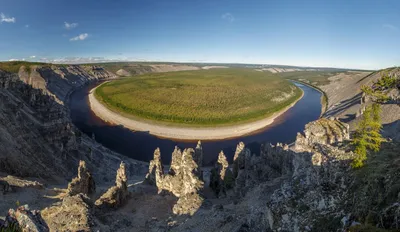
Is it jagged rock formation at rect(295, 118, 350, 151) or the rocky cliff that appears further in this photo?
jagged rock formation at rect(295, 118, 350, 151)

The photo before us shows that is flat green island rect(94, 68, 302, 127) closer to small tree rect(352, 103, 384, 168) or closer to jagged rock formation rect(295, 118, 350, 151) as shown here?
jagged rock formation rect(295, 118, 350, 151)

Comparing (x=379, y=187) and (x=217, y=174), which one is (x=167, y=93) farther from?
(x=379, y=187)

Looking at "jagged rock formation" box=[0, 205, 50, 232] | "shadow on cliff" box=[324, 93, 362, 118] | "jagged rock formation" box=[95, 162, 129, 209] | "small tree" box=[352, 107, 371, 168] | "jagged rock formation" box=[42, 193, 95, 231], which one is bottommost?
"jagged rock formation" box=[95, 162, 129, 209]

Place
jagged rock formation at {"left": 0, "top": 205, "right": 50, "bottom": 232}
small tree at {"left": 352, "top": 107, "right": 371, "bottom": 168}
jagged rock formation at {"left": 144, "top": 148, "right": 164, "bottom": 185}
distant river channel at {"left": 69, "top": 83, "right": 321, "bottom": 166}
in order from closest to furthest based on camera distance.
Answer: jagged rock formation at {"left": 0, "top": 205, "right": 50, "bottom": 232}
small tree at {"left": 352, "top": 107, "right": 371, "bottom": 168}
jagged rock formation at {"left": 144, "top": 148, "right": 164, "bottom": 185}
distant river channel at {"left": 69, "top": 83, "right": 321, "bottom": 166}

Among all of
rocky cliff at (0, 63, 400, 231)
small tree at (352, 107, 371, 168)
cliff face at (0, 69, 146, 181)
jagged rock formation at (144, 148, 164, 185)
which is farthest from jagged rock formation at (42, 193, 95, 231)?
small tree at (352, 107, 371, 168)

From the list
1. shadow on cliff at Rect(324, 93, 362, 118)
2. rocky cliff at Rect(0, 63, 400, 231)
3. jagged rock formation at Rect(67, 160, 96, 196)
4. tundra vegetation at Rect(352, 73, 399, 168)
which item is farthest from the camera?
shadow on cliff at Rect(324, 93, 362, 118)

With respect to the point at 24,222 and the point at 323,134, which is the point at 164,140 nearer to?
the point at 323,134
